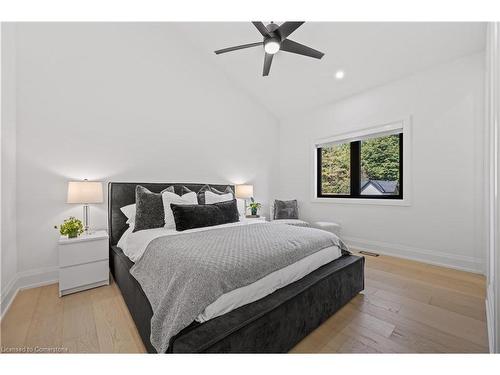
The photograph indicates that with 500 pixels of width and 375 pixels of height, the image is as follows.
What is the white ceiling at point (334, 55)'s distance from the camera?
8.70ft

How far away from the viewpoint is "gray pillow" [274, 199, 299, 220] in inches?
169

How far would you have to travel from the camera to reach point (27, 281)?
2344 millimetres

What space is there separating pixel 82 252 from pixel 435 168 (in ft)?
14.1

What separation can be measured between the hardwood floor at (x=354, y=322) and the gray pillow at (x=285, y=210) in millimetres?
2005

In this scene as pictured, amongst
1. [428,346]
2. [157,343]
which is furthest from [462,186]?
[157,343]

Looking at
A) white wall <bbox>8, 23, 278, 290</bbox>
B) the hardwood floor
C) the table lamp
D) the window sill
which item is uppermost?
white wall <bbox>8, 23, 278, 290</bbox>

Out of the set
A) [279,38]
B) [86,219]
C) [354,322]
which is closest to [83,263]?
[86,219]

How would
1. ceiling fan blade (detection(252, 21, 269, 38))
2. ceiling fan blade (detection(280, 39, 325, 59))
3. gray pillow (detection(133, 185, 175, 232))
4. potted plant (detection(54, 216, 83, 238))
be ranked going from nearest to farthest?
ceiling fan blade (detection(252, 21, 269, 38)) → potted plant (detection(54, 216, 83, 238)) → ceiling fan blade (detection(280, 39, 325, 59)) → gray pillow (detection(133, 185, 175, 232))

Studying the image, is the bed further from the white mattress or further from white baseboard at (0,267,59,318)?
white baseboard at (0,267,59,318)

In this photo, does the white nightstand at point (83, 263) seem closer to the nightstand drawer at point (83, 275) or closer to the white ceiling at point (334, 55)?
the nightstand drawer at point (83, 275)

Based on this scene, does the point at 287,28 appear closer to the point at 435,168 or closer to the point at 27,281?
the point at 435,168

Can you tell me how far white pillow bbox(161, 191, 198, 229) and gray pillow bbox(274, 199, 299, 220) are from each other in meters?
1.87

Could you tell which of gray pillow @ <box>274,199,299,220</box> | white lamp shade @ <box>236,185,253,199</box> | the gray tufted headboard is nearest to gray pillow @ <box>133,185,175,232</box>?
the gray tufted headboard
